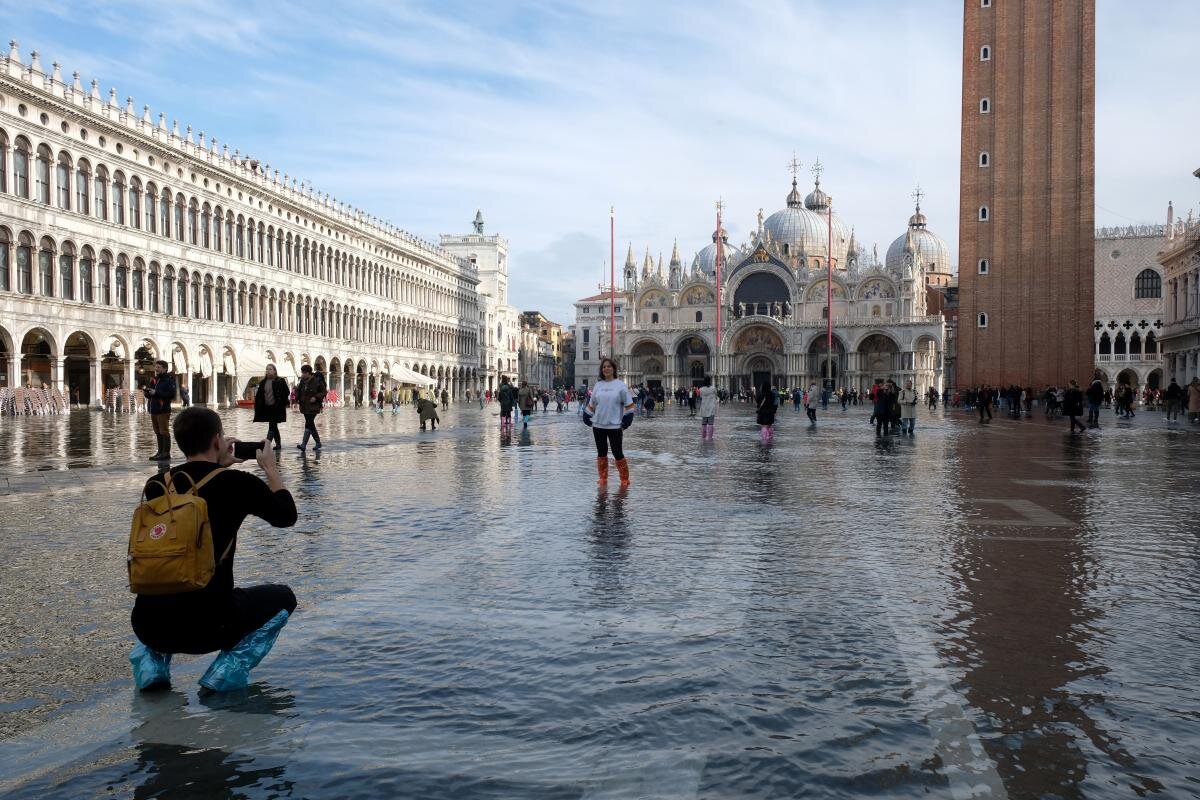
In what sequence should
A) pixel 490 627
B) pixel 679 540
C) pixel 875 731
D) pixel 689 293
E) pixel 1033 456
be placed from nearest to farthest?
pixel 875 731
pixel 490 627
pixel 679 540
pixel 1033 456
pixel 689 293

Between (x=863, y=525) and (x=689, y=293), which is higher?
(x=689, y=293)

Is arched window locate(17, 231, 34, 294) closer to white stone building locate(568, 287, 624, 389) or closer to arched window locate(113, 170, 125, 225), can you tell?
arched window locate(113, 170, 125, 225)

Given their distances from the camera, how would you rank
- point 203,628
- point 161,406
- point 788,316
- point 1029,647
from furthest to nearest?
1. point 788,316
2. point 161,406
3. point 1029,647
4. point 203,628

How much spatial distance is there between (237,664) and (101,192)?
43895 mm

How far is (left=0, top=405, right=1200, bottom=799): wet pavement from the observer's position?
10.4ft

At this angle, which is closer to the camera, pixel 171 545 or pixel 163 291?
pixel 171 545

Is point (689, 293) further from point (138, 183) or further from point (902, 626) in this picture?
point (902, 626)

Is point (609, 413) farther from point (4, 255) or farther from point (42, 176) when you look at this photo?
point (42, 176)

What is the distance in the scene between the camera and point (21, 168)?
37.1 metres

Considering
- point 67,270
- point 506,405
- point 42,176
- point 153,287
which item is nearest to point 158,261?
point 153,287

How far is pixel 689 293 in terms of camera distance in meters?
99.0

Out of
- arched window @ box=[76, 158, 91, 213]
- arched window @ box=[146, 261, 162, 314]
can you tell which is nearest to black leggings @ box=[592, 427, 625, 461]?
A: arched window @ box=[76, 158, 91, 213]

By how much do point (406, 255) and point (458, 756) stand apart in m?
78.4

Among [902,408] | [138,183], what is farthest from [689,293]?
[902,408]
